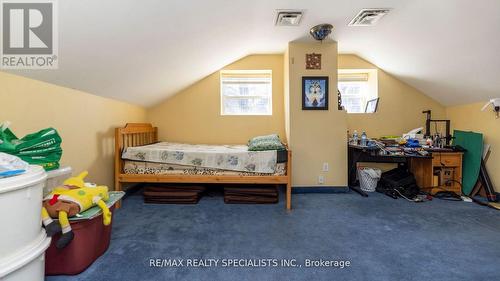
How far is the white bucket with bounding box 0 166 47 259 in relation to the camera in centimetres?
95

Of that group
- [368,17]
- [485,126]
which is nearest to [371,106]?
[485,126]

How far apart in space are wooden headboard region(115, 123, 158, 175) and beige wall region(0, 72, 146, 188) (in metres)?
0.13

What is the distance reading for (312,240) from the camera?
185cm

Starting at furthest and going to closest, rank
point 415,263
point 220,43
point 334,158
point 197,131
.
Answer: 1. point 197,131
2. point 334,158
3. point 220,43
4. point 415,263

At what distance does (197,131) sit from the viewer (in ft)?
12.5

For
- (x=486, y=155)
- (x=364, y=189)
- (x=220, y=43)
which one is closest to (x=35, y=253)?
(x=220, y=43)

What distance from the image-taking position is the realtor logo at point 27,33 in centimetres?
126

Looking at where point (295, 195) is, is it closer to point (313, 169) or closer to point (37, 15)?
point (313, 169)

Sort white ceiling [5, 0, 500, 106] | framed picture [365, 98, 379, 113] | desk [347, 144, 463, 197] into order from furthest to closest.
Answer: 1. framed picture [365, 98, 379, 113]
2. desk [347, 144, 463, 197]
3. white ceiling [5, 0, 500, 106]

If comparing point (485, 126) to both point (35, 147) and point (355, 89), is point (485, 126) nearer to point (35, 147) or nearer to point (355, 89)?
point (355, 89)

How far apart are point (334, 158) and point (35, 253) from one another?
313 centimetres

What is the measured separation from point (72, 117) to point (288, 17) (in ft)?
7.83

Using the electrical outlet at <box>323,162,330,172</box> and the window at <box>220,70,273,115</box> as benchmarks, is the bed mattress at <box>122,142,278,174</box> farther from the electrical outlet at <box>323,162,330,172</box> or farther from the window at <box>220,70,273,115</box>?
the window at <box>220,70,273,115</box>

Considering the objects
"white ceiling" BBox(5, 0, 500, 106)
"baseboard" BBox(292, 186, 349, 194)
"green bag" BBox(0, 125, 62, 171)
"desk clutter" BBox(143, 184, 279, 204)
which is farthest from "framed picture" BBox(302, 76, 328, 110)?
"green bag" BBox(0, 125, 62, 171)
